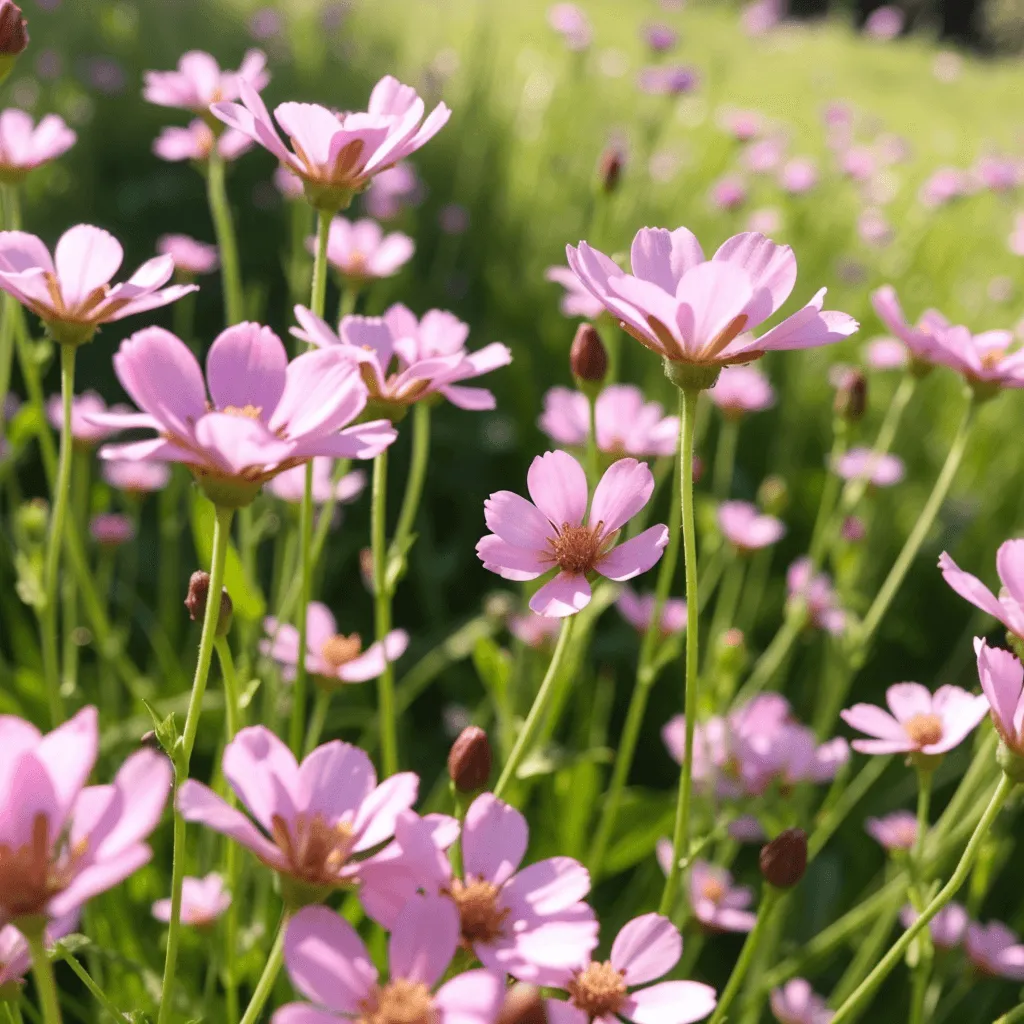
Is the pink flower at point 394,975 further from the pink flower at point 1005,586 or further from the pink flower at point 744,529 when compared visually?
the pink flower at point 744,529

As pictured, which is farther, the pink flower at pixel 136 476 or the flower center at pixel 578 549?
the pink flower at pixel 136 476

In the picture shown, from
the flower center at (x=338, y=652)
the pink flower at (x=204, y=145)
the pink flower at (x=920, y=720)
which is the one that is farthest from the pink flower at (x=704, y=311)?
the pink flower at (x=204, y=145)

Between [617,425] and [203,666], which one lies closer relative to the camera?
[203,666]

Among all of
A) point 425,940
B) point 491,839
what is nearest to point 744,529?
point 491,839

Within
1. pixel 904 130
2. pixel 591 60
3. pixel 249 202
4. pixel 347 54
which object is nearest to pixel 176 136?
pixel 249 202

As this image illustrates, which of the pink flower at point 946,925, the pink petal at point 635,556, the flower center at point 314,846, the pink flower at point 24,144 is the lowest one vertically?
the pink flower at point 946,925

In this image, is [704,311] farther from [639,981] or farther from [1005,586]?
[639,981]

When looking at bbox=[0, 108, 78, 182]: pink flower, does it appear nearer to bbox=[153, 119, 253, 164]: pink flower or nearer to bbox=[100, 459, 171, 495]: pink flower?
bbox=[153, 119, 253, 164]: pink flower

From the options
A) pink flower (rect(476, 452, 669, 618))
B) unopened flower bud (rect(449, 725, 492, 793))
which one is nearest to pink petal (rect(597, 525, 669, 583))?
pink flower (rect(476, 452, 669, 618))
